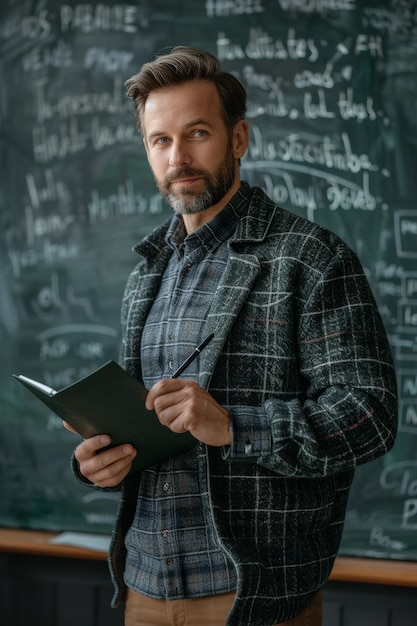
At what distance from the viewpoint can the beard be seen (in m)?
1.50

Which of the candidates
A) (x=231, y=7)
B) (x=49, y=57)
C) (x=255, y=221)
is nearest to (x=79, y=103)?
(x=49, y=57)

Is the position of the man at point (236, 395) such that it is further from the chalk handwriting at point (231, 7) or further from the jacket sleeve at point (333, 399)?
the chalk handwriting at point (231, 7)

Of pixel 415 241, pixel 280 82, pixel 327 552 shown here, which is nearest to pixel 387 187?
pixel 415 241

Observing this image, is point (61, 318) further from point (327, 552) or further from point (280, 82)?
point (327, 552)

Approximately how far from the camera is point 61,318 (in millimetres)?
2869

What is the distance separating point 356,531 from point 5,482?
1.22 m

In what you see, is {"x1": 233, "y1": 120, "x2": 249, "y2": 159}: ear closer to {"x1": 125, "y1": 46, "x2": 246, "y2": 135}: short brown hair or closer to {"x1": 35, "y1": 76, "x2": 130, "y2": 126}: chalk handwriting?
{"x1": 125, "y1": 46, "x2": 246, "y2": 135}: short brown hair

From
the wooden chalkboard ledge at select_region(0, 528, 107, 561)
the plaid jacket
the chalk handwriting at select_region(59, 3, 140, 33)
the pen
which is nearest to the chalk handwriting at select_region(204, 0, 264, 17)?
the chalk handwriting at select_region(59, 3, 140, 33)

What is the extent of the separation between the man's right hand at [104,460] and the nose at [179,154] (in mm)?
495

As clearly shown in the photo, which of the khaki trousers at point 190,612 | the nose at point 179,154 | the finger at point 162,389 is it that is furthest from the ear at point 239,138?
the khaki trousers at point 190,612

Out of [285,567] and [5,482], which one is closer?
[285,567]

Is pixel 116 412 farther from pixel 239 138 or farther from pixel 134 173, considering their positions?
pixel 134 173

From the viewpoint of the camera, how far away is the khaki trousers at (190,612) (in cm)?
135

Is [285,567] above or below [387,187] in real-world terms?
below
